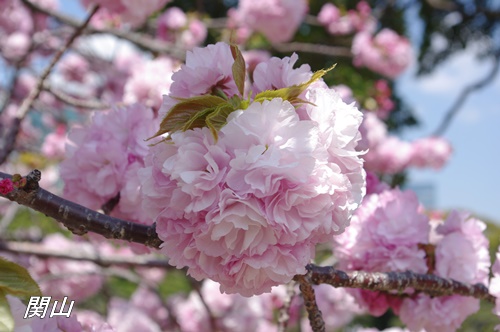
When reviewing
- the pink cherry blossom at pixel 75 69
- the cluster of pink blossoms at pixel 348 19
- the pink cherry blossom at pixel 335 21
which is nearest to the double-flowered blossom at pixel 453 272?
the pink cherry blossom at pixel 75 69

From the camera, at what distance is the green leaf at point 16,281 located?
48 cm

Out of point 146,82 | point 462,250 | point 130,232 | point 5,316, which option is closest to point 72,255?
point 146,82

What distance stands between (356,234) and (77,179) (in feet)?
1.54

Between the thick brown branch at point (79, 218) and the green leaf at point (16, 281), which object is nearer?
the green leaf at point (16, 281)

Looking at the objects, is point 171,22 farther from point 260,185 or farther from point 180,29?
point 260,185

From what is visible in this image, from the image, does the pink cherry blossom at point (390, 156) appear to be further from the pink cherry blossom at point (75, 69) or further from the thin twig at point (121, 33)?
the thin twig at point (121, 33)

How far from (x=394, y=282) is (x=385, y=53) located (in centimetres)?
397

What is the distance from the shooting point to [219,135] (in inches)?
22.7

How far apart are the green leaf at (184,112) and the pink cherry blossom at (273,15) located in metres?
2.75

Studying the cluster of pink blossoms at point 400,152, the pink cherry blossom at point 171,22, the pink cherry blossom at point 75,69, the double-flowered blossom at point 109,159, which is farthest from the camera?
the cluster of pink blossoms at point 400,152

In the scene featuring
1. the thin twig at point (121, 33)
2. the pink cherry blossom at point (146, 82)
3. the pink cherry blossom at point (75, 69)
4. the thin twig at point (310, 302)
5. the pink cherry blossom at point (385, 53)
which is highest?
the pink cherry blossom at point (385, 53)

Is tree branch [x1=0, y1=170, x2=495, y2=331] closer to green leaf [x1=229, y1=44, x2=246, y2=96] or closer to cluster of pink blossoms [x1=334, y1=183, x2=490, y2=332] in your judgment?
cluster of pink blossoms [x1=334, y1=183, x2=490, y2=332]

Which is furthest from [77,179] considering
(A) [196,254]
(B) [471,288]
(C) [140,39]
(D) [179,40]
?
(D) [179,40]

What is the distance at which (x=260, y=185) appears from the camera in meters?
0.56
